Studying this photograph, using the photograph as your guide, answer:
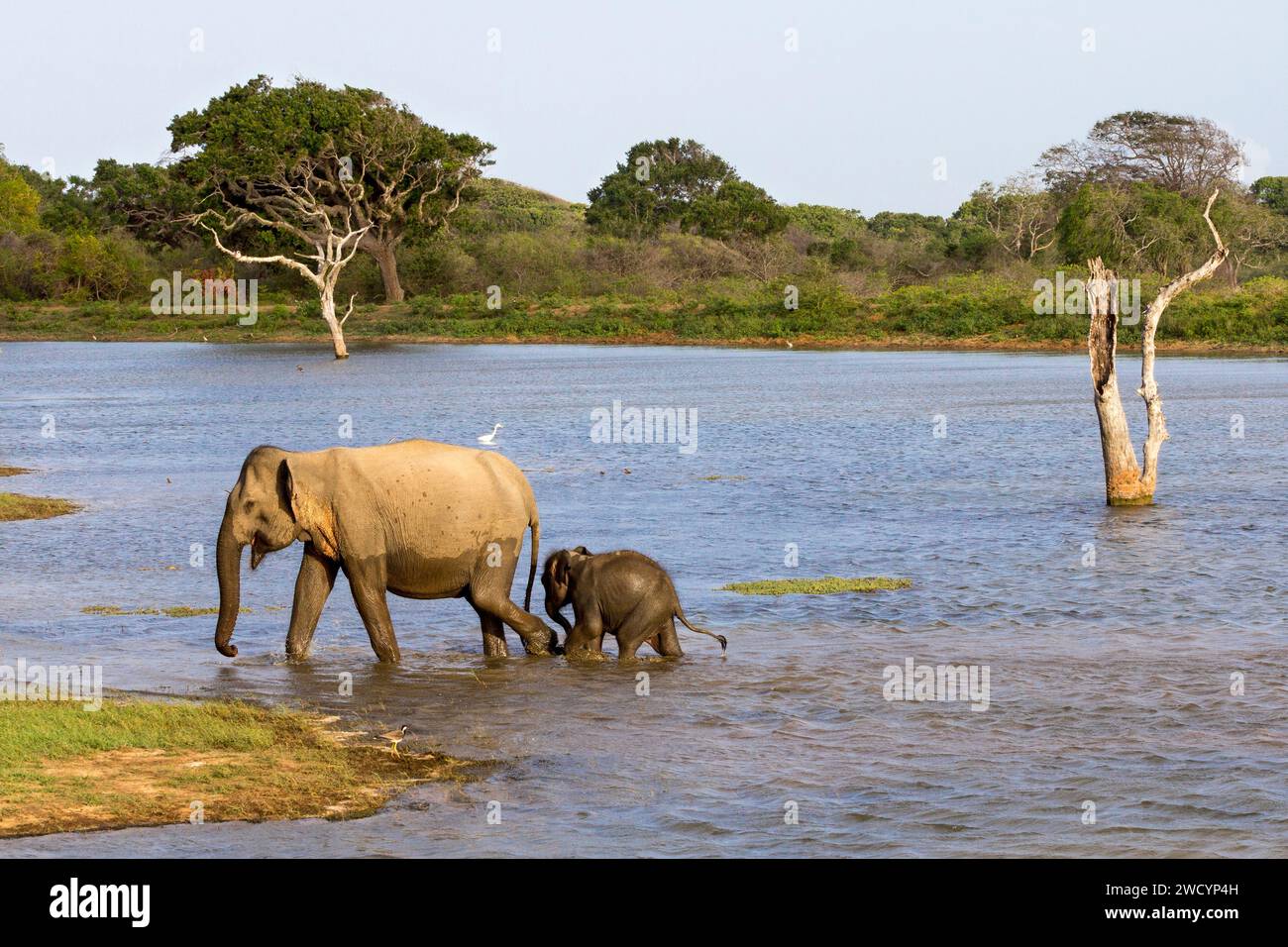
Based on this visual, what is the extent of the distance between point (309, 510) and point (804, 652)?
3.77 meters

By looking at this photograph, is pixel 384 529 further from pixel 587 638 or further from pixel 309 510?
pixel 587 638

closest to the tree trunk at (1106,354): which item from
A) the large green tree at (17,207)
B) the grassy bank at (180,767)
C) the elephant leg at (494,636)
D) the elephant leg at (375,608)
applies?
the elephant leg at (494,636)

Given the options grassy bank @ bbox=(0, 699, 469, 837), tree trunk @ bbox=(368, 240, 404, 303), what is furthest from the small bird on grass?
tree trunk @ bbox=(368, 240, 404, 303)

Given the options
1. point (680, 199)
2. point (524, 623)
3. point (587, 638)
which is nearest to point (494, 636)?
point (524, 623)

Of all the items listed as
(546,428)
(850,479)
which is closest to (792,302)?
(546,428)

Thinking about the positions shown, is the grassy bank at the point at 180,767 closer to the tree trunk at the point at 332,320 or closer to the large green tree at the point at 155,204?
the tree trunk at the point at 332,320

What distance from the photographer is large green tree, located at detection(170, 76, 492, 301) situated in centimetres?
6288

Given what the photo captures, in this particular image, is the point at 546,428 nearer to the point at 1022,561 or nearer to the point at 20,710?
the point at 1022,561

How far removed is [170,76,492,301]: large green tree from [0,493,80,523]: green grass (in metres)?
42.3

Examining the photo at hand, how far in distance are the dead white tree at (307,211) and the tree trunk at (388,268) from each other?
16.0 ft

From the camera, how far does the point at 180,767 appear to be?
8.60 metres

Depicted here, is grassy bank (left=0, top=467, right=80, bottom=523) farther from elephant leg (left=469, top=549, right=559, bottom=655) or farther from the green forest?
the green forest

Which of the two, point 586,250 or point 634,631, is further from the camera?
point 586,250
